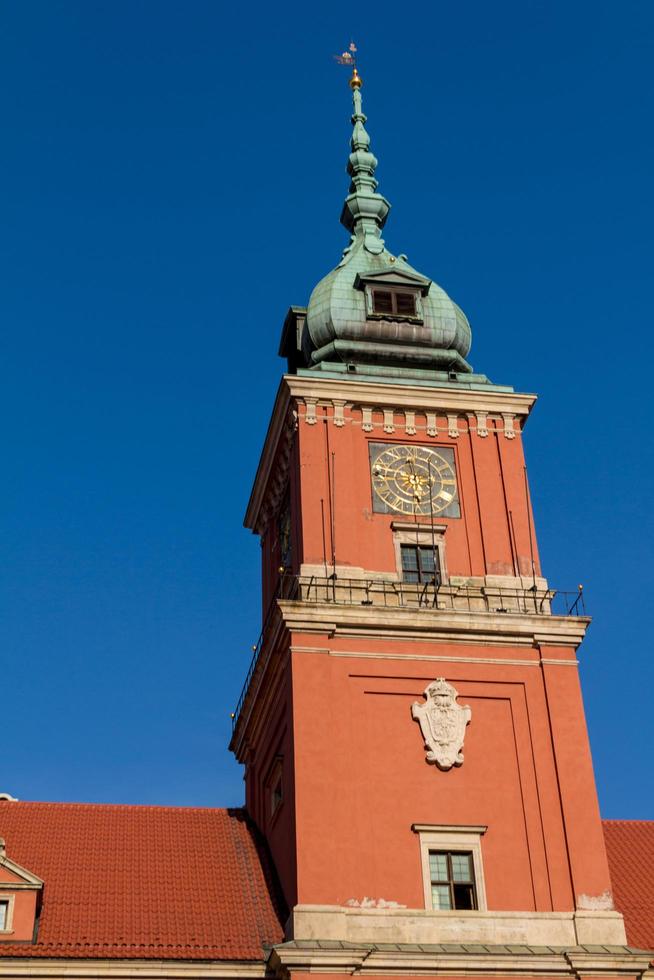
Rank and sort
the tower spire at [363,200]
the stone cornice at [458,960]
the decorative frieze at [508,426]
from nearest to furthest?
1. the stone cornice at [458,960]
2. the decorative frieze at [508,426]
3. the tower spire at [363,200]

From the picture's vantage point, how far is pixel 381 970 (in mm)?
22219

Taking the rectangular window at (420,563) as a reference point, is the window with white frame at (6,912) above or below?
below

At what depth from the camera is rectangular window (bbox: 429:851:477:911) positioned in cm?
2356

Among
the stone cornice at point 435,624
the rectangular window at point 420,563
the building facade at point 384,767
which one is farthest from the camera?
the rectangular window at point 420,563

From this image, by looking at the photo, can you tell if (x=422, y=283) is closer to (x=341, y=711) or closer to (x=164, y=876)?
(x=341, y=711)

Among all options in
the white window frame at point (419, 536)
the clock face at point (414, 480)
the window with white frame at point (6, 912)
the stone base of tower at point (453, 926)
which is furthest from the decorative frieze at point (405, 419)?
the window with white frame at point (6, 912)

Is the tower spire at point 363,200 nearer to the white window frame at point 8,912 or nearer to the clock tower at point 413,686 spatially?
the clock tower at point 413,686

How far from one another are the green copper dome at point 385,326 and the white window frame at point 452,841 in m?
9.93

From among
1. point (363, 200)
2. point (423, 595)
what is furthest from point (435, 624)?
point (363, 200)

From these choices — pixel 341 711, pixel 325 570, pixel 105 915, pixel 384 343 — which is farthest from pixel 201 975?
pixel 384 343

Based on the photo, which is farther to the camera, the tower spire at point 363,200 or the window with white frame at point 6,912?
the tower spire at point 363,200

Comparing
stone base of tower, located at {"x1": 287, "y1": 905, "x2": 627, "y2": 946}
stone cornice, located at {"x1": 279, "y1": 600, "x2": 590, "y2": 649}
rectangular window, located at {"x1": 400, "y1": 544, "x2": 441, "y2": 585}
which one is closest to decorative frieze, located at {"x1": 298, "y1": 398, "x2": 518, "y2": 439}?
rectangular window, located at {"x1": 400, "y1": 544, "x2": 441, "y2": 585}

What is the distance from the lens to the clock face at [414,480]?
27.9 m

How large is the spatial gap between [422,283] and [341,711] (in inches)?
431
